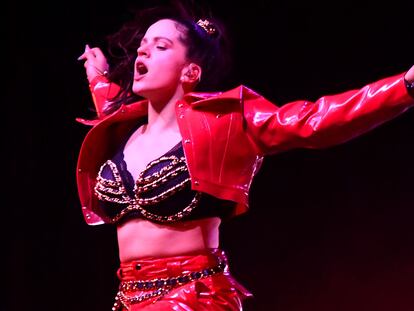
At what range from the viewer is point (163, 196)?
1.67 meters

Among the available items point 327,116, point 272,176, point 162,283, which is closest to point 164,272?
point 162,283

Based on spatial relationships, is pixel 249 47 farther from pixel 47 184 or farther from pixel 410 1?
pixel 47 184

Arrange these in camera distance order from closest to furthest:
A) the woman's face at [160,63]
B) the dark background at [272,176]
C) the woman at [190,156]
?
1. the woman at [190,156]
2. the woman's face at [160,63]
3. the dark background at [272,176]

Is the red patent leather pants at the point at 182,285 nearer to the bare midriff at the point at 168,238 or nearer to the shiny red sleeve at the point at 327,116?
the bare midriff at the point at 168,238

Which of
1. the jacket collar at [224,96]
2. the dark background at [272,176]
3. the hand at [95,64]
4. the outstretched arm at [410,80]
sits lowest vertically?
the dark background at [272,176]

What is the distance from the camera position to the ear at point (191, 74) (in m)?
1.85

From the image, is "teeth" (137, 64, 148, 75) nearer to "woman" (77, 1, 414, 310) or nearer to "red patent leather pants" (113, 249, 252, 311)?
"woman" (77, 1, 414, 310)

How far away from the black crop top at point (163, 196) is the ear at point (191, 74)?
0.66 ft

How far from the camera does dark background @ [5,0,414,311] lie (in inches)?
99.1

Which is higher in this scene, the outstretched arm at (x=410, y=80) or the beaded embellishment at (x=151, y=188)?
the outstretched arm at (x=410, y=80)

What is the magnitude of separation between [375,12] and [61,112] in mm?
1263

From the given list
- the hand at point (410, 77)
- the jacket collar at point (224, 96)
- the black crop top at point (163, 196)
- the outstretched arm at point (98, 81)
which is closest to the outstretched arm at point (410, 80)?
the hand at point (410, 77)

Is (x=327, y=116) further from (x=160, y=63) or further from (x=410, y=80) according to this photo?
(x=160, y=63)

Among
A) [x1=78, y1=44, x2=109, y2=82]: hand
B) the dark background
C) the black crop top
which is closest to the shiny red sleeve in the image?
the black crop top
